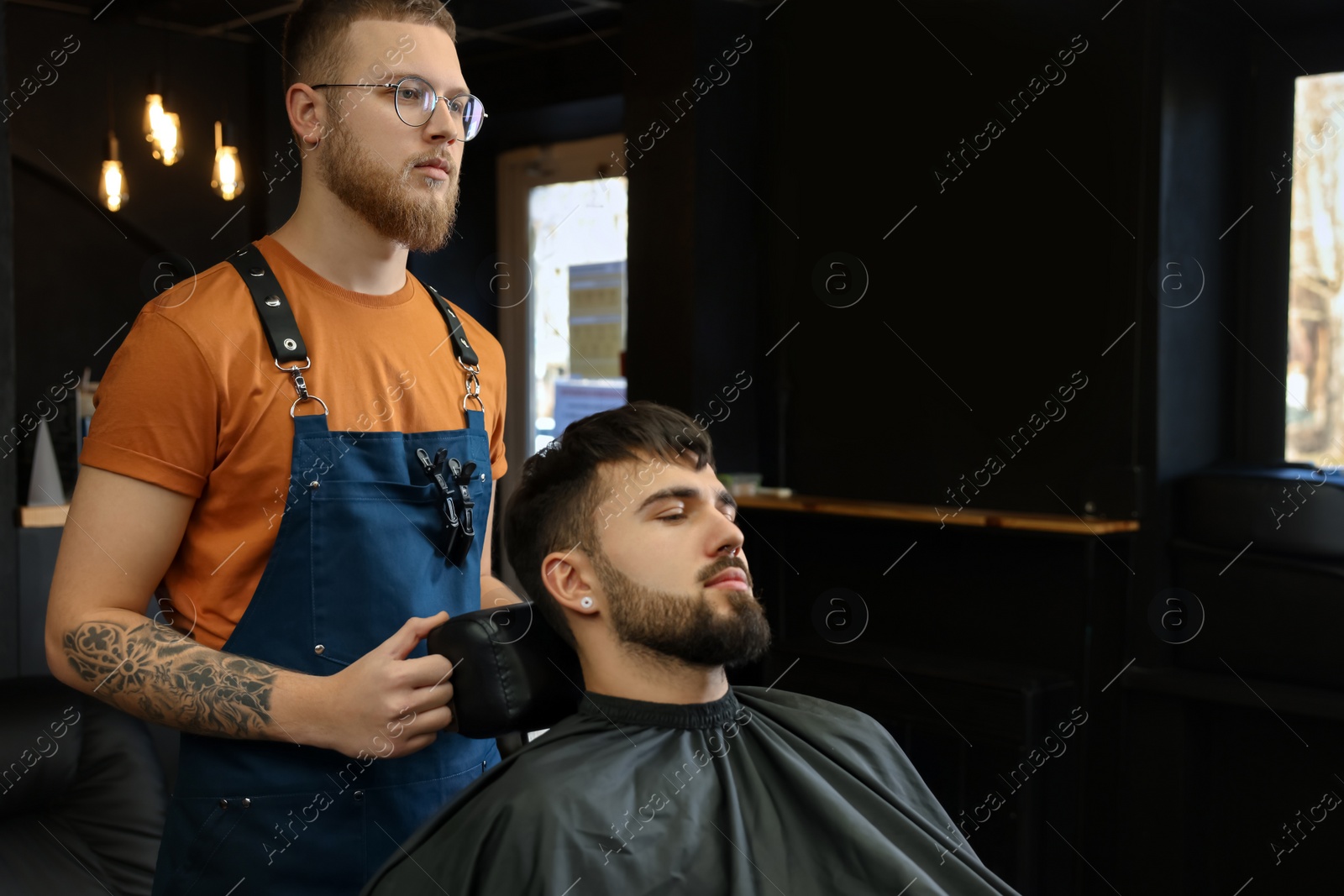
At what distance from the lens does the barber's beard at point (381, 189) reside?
1.47 metres

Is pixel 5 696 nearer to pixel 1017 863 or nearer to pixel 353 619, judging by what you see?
pixel 353 619

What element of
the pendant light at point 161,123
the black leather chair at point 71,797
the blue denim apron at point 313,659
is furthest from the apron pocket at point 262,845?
the pendant light at point 161,123

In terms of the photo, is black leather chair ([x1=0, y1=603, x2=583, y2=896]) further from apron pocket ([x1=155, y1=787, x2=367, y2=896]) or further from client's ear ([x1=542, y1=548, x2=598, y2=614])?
apron pocket ([x1=155, y1=787, x2=367, y2=896])

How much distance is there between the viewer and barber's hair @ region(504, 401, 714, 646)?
5.81ft

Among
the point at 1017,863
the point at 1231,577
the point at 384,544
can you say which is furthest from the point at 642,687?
the point at 1231,577

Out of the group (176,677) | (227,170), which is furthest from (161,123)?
(176,677)

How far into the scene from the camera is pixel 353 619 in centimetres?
149

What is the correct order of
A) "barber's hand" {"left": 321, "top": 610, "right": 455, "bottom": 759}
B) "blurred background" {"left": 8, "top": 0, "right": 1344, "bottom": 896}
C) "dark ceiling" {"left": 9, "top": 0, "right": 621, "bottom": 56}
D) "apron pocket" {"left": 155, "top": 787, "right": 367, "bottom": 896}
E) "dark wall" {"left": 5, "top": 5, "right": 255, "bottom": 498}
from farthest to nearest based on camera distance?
"dark wall" {"left": 5, "top": 5, "right": 255, "bottom": 498} < "dark ceiling" {"left": 9, "top": 0, "right": 621, "bottom": 56} < "blurred background" {"left": 8, "top": 0, "right": 1344, "bottom": 896} < "apron pocket" {"left": 155, "top": 787, "right": 367, "bottom": 896} < "barber's hand" {"left": 321, "top": 610, "right": 455, "bottom": 759}

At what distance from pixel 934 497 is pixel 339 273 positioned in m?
2.60

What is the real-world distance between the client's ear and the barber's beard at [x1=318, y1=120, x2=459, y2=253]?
1.72 feet

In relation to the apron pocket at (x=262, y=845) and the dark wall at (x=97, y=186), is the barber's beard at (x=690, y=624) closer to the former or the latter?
the apron pocket at (x=262, y=845)

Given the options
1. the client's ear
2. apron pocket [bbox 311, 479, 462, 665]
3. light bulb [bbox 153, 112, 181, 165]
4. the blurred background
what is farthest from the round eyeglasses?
light bulb [bbox 153, 112, 181, 165]

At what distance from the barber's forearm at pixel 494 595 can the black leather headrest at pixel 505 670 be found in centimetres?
8

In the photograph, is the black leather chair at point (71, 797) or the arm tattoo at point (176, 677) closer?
the arm tattoo at point (176, 677)
